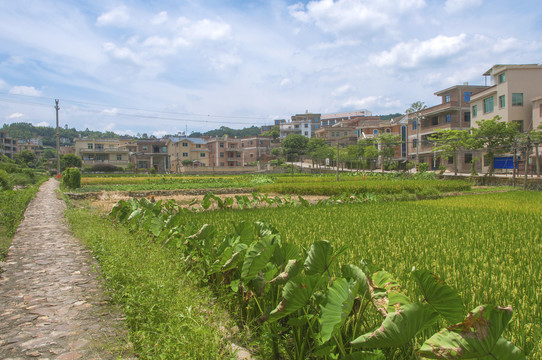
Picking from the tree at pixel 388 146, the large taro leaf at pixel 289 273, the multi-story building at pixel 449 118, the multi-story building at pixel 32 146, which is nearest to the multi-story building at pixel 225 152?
the tree at pixel 388 146

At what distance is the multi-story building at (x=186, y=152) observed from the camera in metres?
58.2

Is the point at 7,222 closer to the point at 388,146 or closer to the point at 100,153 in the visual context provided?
the point at 388,146

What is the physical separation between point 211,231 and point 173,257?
652 millimetres

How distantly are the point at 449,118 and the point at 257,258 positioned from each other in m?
41.5

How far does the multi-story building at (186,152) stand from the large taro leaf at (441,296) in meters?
56.8

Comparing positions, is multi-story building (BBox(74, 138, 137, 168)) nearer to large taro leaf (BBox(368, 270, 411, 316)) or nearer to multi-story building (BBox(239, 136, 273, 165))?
multi-story building (BBox(239, 136, 273, 165))

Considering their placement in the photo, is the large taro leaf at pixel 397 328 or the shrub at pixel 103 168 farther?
the shrub at pixel 103 168

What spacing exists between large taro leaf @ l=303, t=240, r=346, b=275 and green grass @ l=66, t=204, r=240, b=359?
788 millimetres

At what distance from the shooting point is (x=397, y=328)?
1631 mm

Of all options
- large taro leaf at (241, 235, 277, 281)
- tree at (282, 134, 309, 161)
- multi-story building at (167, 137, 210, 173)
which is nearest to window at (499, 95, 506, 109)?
large taro leaf at (241, 235, 277, 281)

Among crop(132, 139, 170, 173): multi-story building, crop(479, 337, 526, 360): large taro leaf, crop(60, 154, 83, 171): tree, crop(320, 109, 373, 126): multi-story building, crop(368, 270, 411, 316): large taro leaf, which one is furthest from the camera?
crop(320, 109, 373, 126): multi-story building

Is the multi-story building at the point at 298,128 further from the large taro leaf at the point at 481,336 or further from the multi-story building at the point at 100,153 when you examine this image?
the large taro leaf at the point at 481,336

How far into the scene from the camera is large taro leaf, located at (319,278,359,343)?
6.03 feet

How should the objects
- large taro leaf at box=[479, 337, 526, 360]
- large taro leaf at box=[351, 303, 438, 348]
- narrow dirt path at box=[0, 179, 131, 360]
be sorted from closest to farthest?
large taro leaf at box=[479, 337, 526, 360] → large taro leaf at box=[351, 303, 438, 348] → narrow dirt path at box=[0, 179, 131, 360]
